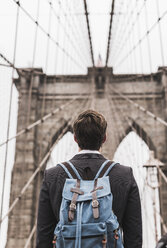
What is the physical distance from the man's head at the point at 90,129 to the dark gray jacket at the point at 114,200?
0.05 m

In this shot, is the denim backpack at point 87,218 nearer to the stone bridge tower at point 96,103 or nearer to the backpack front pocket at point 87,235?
the backpack front pocket at point 87,235

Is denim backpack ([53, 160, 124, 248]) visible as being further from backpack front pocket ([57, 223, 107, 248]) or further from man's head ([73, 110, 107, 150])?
man's head ([73, 110, 107, 150])

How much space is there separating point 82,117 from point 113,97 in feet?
29.4

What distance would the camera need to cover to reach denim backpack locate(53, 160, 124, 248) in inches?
33.6

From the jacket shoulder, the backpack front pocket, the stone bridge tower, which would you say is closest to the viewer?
the backpack front pocket

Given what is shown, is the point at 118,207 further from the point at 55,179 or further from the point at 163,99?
the point at 163,99

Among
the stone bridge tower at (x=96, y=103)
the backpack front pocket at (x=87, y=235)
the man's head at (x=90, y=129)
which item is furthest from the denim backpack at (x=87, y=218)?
the stone bridge tower at (x=96, y=103)

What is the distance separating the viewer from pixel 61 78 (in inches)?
382

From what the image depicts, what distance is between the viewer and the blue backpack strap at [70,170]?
95 cm

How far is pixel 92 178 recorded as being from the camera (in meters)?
0.94

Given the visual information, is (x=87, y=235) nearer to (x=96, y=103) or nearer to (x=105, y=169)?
(x=105, y=169)

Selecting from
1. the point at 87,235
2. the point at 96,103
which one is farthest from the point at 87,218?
the point at 96,103

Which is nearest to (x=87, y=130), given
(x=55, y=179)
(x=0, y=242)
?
(x=55, y=179)

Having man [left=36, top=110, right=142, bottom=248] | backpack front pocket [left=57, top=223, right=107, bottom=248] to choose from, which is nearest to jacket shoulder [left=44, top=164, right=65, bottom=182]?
man [left=36, top=110, right=142, bottom=248]
